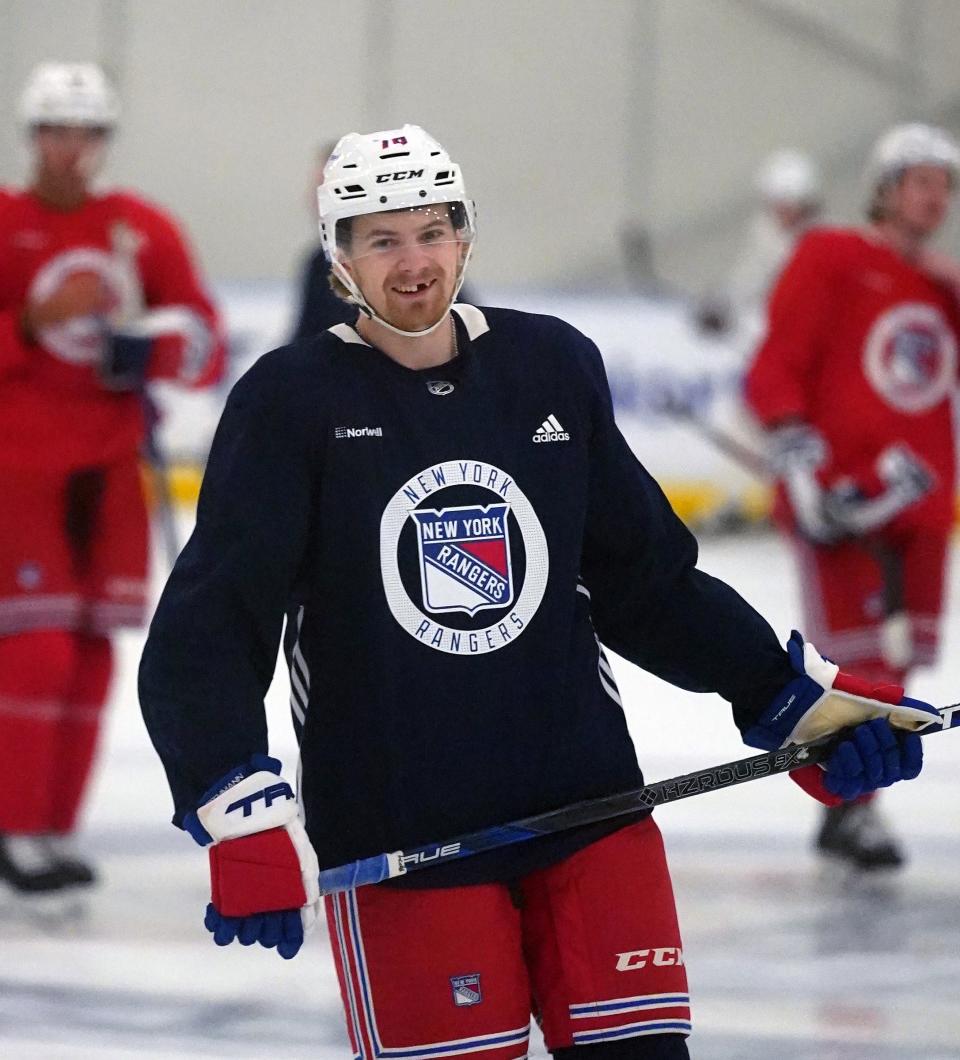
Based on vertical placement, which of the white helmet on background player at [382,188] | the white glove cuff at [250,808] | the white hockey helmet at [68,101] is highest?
the white hockey helmet at [68,101]

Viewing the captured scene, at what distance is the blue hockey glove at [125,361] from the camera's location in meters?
4.12

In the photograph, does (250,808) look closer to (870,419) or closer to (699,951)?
(699,951)

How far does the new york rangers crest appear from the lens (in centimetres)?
203

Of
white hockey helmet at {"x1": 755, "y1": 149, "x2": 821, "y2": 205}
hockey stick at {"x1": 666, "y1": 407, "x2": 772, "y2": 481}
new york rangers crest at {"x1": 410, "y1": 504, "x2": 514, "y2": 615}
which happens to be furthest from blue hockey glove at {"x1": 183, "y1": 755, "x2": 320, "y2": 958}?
white hockey helmet at {"x1": 755, "y1": 149, "x2": 821, "y2": 205}

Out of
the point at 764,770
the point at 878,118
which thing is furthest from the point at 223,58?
the point at 764,770

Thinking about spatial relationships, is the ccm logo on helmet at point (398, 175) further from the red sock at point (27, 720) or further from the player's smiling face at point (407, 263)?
the red sock at point (27, 720)

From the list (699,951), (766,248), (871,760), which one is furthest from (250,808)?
(766,248)

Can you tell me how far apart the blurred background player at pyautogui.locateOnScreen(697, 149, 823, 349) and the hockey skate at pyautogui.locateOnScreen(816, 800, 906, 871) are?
484 centimetres

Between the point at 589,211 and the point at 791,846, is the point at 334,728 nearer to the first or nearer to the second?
the point at 791,846

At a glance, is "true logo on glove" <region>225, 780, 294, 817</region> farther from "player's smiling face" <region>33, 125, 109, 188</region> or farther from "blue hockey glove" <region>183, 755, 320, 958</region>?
"player's smiling face" <region>33, 125, 109, 188</region>

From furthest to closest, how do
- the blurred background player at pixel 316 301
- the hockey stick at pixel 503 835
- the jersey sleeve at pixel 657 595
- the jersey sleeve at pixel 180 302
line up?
the jersey sleeve at pixel 180 302, the blurred background player at pixel 316 301, the jersey sleeve at pixel 657 595, the hockey stick at pixel 503 835

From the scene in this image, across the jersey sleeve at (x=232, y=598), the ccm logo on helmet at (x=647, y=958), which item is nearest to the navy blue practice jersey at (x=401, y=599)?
the jersey sleeve at (x=232, y=598)

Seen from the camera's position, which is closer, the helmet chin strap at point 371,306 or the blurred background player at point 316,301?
the helmet chin strap at point 371,306

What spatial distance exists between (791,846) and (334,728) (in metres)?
2.44
